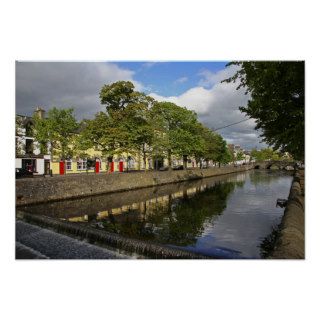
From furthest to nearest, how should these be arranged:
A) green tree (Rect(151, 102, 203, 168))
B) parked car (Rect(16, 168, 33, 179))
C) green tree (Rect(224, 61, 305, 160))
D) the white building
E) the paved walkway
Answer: green tree (Rect(151, 102, 203, 168))
the white building
parked car (Rect(16, 168, 33, 179))
the paved walkway
green tree (Rect(224, 61, 305, 160))

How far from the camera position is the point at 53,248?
779 cm

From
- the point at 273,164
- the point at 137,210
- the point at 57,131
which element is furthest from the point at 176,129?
the point at 273,164

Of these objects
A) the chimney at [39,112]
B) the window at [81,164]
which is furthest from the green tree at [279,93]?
the window at [81,164]

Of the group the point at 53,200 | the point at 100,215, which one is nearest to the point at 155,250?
the point at 100,215

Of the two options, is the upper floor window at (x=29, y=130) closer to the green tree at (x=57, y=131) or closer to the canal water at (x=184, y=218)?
the green tree at (x=57, y=131)

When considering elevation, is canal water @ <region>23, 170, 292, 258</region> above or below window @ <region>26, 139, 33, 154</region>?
below

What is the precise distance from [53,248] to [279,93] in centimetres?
643

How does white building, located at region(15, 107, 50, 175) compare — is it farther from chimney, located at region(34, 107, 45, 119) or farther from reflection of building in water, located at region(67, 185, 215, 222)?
reflection of building in water, located at region(67, 185, 215, 222)

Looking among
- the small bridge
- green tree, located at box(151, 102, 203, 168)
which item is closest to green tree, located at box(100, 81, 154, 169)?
green tree, located at box(151, 102, 203, 168)

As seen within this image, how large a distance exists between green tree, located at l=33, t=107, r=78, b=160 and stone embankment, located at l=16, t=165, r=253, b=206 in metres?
3.99

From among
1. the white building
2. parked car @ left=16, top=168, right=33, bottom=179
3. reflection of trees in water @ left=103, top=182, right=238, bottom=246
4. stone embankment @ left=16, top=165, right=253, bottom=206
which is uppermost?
the white building

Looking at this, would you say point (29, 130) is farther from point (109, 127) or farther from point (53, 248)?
point (53, 248)

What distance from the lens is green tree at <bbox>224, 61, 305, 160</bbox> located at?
20.0ft
